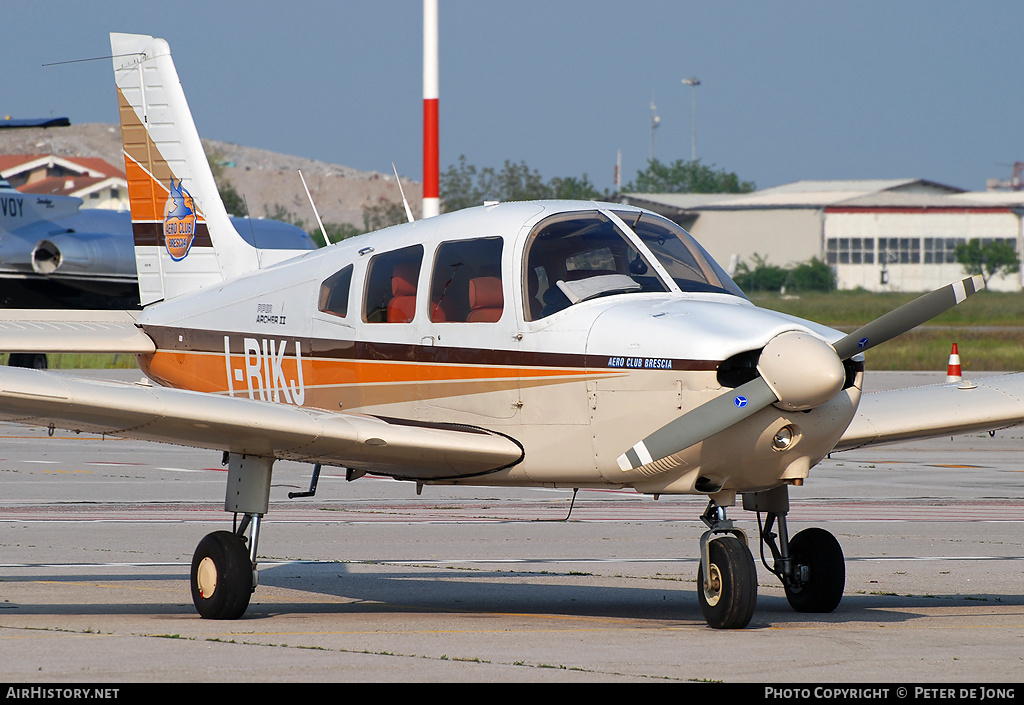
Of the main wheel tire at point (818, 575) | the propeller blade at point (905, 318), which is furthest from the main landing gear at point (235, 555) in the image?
the propeller blade at point (905, 318)

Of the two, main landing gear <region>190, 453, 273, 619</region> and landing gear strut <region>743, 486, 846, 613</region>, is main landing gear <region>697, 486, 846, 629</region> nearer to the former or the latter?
landing gear strut <region>743, 486, 846, 613</region>

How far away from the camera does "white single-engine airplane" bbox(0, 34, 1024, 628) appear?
7492 millimetres

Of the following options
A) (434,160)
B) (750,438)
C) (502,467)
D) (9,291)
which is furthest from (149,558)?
(9,291)

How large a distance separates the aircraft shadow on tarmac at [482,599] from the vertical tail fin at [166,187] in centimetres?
272

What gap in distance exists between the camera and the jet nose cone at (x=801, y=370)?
7.09m

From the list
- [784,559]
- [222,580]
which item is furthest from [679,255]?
[222,580]

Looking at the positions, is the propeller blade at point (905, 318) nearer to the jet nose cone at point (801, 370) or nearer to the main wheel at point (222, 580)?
the jet nose cone at point (801, 370)

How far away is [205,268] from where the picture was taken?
11.8 m

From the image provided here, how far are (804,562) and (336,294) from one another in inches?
145

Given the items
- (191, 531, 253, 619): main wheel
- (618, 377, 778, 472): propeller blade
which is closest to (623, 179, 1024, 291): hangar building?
(191, 531, 253, 619): main wheel

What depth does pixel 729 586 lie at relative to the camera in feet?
25.4

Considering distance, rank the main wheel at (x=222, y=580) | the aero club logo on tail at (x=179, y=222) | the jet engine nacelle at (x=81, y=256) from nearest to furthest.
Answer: the main wheel at (x=222, y=580), the aero club logo on tail at (x=179, y=222), the jet engine nacelle at (x=81, y=256)

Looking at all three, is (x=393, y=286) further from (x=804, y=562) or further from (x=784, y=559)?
(x=804, y=562)
